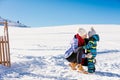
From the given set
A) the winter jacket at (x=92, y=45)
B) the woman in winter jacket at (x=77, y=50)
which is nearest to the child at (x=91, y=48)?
the winter jacket at (x=92, y=45)

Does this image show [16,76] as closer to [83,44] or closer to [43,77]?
[43,77]

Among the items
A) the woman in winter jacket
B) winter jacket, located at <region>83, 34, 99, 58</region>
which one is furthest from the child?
the woman in winter jacket

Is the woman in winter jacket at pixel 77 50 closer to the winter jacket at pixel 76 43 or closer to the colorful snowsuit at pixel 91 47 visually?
the winter jacket at pixel 76 43

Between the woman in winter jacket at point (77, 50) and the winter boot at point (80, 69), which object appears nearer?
the winter boot at point (80, 69)

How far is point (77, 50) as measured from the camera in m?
11.9

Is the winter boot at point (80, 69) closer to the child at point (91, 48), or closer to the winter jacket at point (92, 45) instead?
the child at point (91, 48)

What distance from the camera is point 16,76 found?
10.7 meters

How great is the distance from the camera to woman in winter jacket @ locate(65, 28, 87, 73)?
11.9 m

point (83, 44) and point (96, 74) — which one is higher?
point (83, 44)

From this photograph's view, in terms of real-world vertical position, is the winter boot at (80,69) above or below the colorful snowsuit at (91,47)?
below

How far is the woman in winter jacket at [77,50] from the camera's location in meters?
11.9

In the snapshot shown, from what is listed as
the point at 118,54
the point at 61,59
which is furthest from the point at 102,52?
the point at 61,59

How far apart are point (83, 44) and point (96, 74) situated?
117cm

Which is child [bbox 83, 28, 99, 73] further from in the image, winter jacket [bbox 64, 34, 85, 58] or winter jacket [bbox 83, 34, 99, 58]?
winter jacket [bbox 64, 34, 85, 58]
